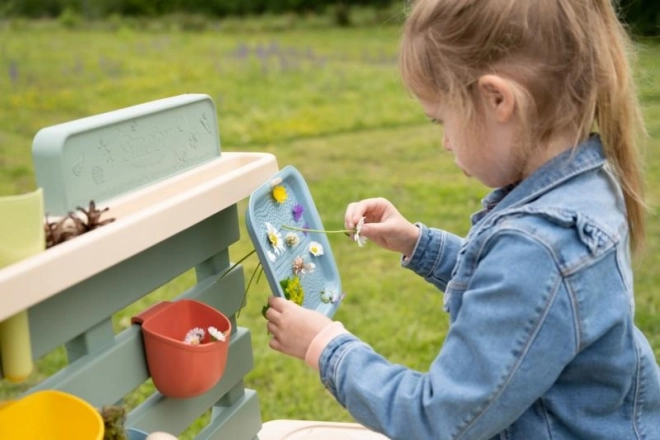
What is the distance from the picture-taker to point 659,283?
9.83 feet

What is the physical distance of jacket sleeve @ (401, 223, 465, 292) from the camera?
4.86ft

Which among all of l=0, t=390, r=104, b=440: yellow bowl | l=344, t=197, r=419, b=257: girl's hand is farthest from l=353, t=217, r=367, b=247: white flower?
l=0, t=390, r=104, b=440: yellow bowl

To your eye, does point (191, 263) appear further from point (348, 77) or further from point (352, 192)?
point (348, 77)

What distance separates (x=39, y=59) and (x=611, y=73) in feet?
21.0

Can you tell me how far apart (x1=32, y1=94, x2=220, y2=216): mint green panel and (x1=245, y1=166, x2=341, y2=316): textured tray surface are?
126 millimetres

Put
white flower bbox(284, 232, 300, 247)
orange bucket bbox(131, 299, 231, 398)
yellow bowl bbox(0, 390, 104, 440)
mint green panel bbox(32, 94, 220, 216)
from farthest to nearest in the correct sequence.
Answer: white flower bbox(284, 232, 300, 247)
orange bucket bbox(131, 299, 231, 398)
mint green panel bbox(32, 94, 220, 216)
yellow bowl bbox(0, 390, 104, 440)

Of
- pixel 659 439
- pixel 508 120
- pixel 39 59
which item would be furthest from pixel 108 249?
pixel 39 59

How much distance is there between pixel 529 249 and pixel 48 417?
0.59 meters

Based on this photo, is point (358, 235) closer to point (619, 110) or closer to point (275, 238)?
point (275, 238)

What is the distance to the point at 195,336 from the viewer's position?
4.05ft

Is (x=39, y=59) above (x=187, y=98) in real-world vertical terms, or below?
below

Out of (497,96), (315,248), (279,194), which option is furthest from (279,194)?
(497,96)

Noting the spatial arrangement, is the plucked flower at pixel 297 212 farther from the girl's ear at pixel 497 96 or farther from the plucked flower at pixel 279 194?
the girl's ear at pixel 497 96

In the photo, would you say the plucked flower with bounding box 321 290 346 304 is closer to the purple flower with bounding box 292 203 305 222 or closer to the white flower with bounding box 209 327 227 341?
the purple flower with bounding box 292 203 305 222
